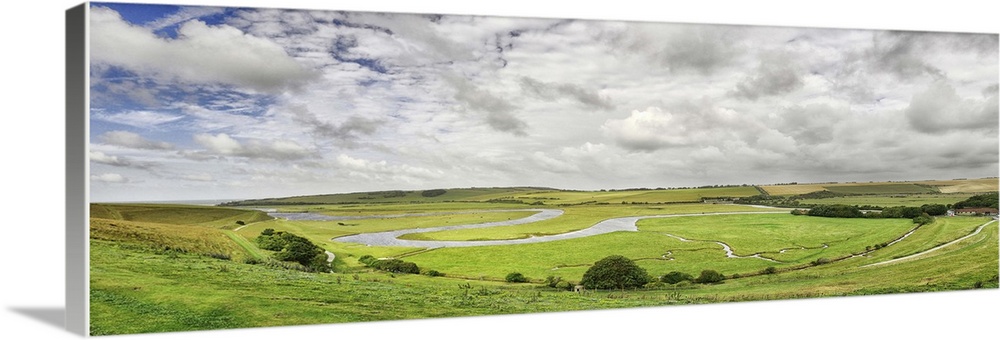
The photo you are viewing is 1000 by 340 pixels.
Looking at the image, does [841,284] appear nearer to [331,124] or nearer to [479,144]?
[479,144]

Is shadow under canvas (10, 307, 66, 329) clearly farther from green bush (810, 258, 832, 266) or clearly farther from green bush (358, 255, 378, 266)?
green bush (810, 258, 832, 266)

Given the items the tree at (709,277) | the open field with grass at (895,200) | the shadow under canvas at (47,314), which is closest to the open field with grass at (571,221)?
the tree at (709,277)

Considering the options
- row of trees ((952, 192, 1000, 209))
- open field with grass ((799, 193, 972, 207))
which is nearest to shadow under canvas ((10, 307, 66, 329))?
open field with grass ((799, 193, 972, 207))

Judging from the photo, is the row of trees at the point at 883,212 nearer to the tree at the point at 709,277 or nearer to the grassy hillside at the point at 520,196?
the grassy hillside at the point at 520,196

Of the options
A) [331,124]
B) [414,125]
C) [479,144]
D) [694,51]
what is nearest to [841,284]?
[694,51]

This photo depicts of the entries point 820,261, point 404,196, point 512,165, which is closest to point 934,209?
point 820,261
